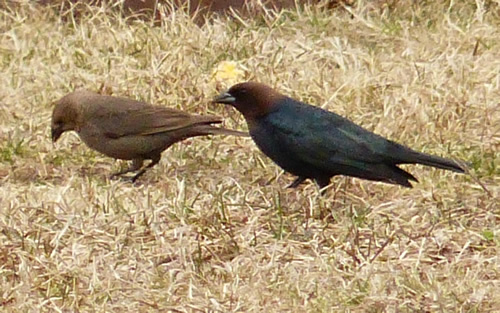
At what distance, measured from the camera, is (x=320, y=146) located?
6.27 meters

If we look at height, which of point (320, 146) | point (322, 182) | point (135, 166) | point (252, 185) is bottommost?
point (135, 166)

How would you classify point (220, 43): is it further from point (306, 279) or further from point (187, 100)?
point (306, 279)

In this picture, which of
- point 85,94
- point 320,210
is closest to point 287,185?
point 320,210

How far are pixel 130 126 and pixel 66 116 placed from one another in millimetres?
382

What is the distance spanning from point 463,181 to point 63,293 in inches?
93.7

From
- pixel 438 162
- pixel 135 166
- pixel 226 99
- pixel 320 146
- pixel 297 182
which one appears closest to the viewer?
pixel 438 162

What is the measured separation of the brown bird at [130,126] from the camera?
6.93m

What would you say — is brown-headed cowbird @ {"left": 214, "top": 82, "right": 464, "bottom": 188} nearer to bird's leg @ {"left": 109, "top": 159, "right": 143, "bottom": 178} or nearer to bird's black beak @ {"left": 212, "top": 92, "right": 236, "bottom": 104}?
bird's black beak @ {"left": 212, "top": 92, "right": 236, "bottom": 104}

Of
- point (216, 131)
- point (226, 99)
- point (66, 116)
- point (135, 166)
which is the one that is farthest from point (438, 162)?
point (66, 116)

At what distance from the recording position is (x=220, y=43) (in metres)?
8.59

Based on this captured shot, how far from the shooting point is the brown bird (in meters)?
6.93

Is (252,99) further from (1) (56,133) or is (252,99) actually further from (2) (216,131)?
(1) (56,133)

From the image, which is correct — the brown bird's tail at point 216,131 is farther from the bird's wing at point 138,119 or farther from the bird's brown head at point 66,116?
the bird's brown head at point 66,116

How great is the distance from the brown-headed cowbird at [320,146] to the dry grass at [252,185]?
15 centimetres
